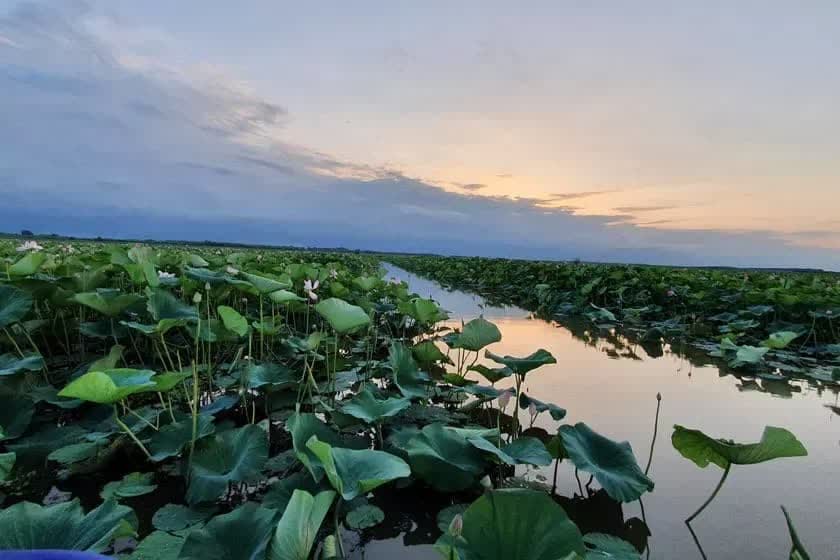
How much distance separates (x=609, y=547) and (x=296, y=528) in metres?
0.83

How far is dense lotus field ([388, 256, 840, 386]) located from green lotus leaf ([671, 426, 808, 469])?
2425 mm

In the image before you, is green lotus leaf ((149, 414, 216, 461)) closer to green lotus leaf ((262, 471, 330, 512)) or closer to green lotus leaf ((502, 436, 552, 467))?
green lotus leaf ((262, 471, 330, 512))

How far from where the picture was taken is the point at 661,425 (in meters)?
2.32

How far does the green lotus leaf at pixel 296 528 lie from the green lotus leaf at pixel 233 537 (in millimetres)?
63

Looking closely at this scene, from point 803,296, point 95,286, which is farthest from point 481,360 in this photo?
point 803,296

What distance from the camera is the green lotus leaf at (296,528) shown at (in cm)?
84

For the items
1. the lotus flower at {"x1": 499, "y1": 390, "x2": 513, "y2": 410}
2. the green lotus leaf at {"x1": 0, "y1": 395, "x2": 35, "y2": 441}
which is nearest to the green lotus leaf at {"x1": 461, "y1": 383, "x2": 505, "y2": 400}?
the lotus flower at {"x1": 499, "y1": 390, "x2": 513, "y2": 410}

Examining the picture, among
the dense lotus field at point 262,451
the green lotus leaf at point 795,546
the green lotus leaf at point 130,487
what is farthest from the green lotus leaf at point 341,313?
the green lotus leaf at point 795,546

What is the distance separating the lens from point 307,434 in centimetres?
139

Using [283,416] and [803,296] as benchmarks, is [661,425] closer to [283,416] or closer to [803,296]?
[283,416]

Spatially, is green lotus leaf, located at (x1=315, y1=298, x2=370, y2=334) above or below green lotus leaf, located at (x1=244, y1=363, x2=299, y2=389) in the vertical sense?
above

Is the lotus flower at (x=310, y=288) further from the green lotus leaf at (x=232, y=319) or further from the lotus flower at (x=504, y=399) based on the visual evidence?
the lotus flower at (x=504, y=399)

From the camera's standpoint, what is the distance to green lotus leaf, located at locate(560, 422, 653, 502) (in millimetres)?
1323

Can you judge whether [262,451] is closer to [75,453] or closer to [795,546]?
[75,453]
